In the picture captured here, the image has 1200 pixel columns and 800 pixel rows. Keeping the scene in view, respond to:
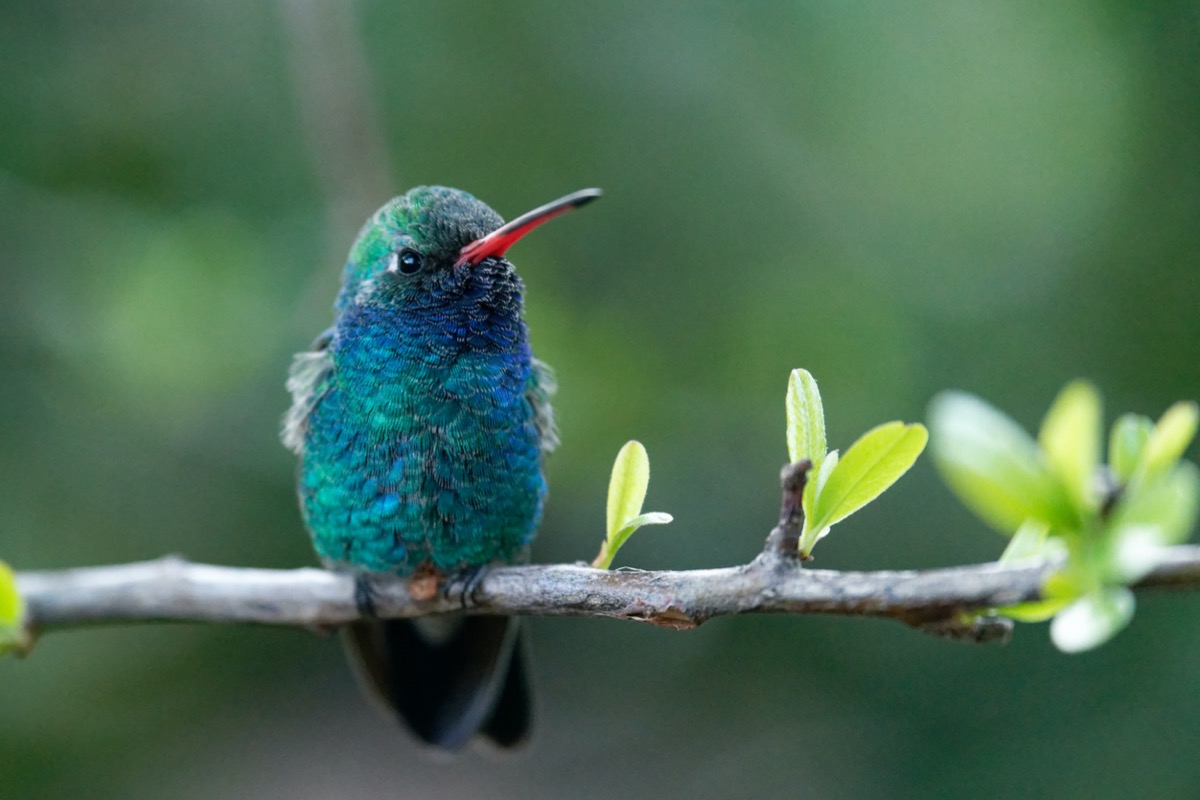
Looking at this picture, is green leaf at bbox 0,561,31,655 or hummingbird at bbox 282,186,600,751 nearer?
green leaf at bbox 0,561,31,655

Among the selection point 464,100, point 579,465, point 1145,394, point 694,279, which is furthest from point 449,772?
point 1145,394

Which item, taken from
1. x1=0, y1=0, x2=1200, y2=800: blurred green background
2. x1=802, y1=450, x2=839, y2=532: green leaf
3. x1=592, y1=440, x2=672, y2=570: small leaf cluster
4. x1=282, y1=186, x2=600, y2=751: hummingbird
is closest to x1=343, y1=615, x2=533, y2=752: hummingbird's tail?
x1=282, y1=186, x2=600, y2=751: hummingbird

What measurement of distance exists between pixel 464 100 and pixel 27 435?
6.51ft

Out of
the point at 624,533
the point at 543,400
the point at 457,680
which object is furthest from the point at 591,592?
the point at 457,680

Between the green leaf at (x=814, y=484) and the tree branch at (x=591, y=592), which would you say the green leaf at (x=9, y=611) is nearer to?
the tree branch at (x=591, y=592)

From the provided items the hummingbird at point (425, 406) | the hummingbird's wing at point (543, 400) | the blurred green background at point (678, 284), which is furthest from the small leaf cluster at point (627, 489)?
the blurred green background at point (678, 284)

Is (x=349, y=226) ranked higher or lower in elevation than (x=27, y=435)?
higher

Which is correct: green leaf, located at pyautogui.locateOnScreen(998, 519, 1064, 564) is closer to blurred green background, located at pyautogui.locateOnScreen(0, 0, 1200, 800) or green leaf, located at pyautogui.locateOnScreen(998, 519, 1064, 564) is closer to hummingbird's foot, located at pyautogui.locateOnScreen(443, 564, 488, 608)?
hummingbird's foot, located at pyautogui.locateOnScreen(443, 564, 488, 608)

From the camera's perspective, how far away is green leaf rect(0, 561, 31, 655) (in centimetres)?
124

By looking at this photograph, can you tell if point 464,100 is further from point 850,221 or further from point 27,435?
point 27,435

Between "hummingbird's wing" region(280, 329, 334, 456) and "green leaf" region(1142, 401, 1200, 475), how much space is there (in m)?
1.85

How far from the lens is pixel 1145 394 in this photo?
341cm

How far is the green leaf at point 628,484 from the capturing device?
1.34m

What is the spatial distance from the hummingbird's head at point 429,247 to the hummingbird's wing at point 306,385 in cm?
19
